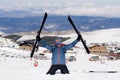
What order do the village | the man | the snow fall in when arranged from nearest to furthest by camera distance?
the snow
the man
the village

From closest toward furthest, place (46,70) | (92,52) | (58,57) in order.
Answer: (58,57) < (46,70) < (92,52)

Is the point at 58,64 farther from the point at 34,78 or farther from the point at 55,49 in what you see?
the point at 34,78

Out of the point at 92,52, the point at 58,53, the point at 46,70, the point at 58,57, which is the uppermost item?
the point at 58,53

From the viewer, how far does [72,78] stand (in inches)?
→ 581

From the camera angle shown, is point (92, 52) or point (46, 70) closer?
point (46, 70)

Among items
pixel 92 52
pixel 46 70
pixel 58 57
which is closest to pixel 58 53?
pixel 58 57

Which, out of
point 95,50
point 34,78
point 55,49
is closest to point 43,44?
point 55,49

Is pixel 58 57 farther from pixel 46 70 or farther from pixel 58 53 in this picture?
pixel 46 70

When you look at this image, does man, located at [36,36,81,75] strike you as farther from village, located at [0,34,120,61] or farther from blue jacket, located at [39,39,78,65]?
village, located at [0,34,120,61]

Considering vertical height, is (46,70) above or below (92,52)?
above

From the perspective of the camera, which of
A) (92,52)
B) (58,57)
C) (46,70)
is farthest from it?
(92,52)

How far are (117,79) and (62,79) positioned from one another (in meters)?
1.99

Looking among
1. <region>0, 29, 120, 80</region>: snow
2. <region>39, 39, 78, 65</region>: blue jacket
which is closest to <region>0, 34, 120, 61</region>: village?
<region>0, 29, 120, 80</region>: snow

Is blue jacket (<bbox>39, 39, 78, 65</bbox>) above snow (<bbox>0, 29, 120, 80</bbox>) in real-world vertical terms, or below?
above
